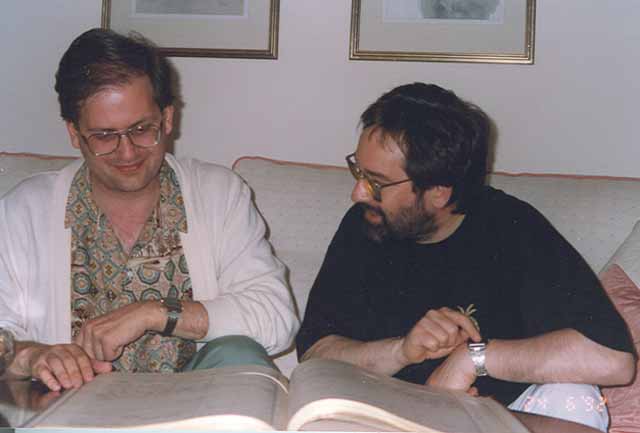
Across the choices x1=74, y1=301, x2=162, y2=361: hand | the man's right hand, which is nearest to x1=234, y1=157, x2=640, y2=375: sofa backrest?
x1=74, y1=301, x2=162, y2=361: hand

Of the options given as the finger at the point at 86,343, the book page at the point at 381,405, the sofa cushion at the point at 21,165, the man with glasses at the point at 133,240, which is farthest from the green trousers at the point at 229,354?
the sofa cushion at the point at 21,165

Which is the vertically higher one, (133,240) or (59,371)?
(133,240)

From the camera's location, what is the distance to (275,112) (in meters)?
1.62

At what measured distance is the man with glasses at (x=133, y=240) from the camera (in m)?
1.18

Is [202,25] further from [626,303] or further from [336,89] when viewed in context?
[626,303]

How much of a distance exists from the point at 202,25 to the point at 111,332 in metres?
0.77

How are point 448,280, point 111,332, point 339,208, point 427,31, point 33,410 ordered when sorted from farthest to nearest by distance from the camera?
1. point 427,31
2. point 339,208
3. point 448,280
4. point 111,332
5. point 33,410

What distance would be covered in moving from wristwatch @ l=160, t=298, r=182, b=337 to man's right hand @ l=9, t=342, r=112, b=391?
0.14m

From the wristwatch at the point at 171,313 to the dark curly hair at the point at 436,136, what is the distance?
0.40m

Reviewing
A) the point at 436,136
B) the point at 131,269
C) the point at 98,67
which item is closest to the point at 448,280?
the point at 436,136

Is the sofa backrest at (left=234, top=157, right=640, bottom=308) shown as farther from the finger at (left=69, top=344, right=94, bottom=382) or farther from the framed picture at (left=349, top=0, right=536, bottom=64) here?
the finger at (left=69, top=344, right=94, bottom=382)

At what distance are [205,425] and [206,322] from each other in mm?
516

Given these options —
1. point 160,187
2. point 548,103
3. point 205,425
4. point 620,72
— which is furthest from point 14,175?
point 620,72

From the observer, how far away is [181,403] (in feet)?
2.30
